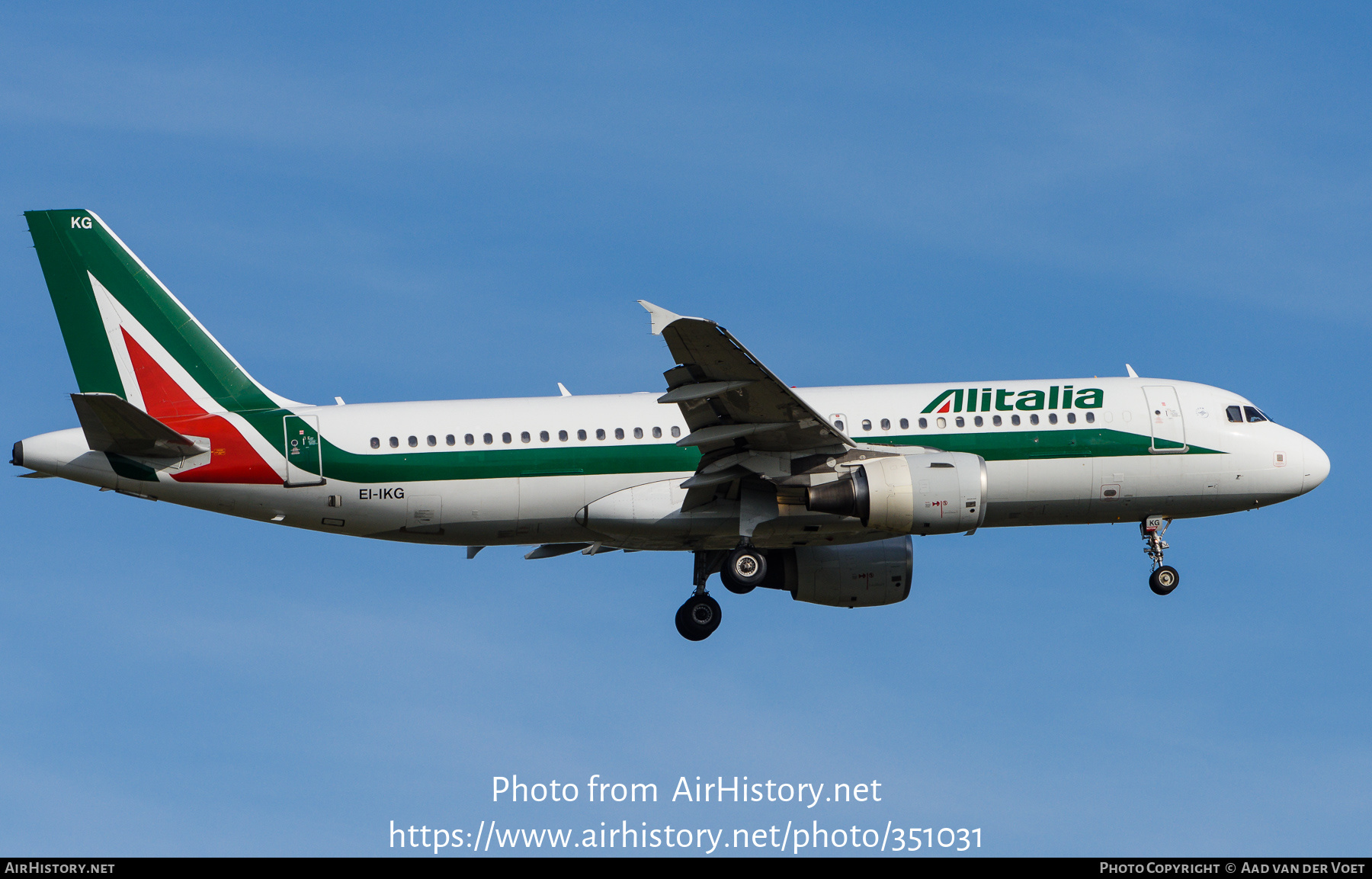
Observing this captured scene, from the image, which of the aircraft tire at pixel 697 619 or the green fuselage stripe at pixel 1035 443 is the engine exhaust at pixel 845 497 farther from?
the aircraft tire at pixel 697 619

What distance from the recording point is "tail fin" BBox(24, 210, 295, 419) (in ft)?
122

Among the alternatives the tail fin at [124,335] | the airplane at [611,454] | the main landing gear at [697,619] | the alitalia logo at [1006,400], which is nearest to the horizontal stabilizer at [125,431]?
the airplane at [611,454]

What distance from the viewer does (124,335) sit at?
3738 centimetres

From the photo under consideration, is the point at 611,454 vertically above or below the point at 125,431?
above

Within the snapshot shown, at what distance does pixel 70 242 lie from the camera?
3756cm

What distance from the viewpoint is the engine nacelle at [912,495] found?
35719 millimetres

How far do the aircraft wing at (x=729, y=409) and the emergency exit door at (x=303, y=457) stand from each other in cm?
855

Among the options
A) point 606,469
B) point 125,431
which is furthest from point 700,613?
point 125,431

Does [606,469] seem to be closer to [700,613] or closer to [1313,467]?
[700,613]

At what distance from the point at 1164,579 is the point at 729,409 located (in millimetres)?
13348

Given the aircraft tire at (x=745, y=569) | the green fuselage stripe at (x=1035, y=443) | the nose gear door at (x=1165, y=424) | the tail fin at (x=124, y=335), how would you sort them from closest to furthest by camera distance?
the tail fin at (x=124, y=335) → the aircraft tire at (x=745, y=569) → the green fuselage stripe at (x=1035, y=443) → the nose gear door at (x=1165, y=424)

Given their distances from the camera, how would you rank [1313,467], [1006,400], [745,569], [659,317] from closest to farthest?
1. [659,317]
2. [745,569]
3. [1006,400]
4. [1313,467]

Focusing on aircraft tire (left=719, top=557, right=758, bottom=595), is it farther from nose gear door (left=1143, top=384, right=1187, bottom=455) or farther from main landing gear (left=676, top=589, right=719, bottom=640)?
nose gear door (left=1143, top=384, right=1187, bottom=455)
